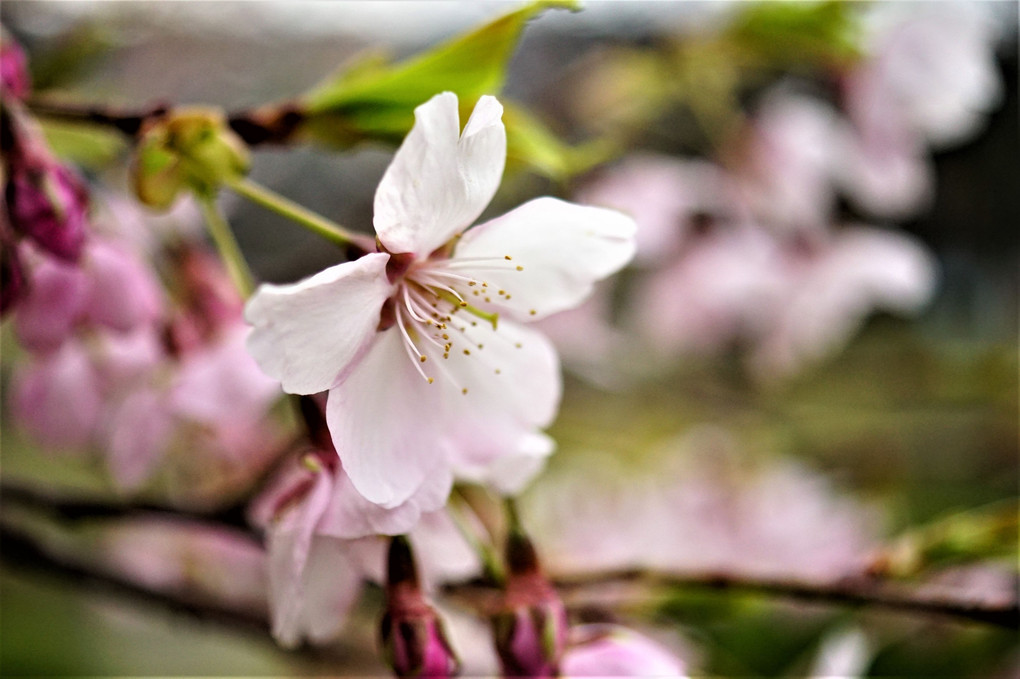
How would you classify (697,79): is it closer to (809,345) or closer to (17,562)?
(809,345)

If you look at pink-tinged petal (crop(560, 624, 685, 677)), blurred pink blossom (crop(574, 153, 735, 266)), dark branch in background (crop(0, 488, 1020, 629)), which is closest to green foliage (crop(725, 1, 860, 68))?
blurred pink blossom (crop(574, 153, 735, 266))

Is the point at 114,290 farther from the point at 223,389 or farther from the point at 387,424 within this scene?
the point at 387,424

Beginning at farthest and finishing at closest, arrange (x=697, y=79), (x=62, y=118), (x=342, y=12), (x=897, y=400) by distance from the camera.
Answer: (x=897, y=400) < (x=342, y=12) < (x=697, y=79) < (x=62, y=118)

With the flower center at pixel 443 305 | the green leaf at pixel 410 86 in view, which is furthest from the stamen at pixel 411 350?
the green leaf at pixel 410 86

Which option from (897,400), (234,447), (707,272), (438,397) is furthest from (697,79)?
(897,400)

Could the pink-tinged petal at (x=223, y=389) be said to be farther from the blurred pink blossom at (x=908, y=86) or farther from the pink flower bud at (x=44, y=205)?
the blurred pink blossom at (x=908, y=86)

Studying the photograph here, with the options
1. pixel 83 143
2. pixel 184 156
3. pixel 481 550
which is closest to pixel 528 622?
pixel 481 550
